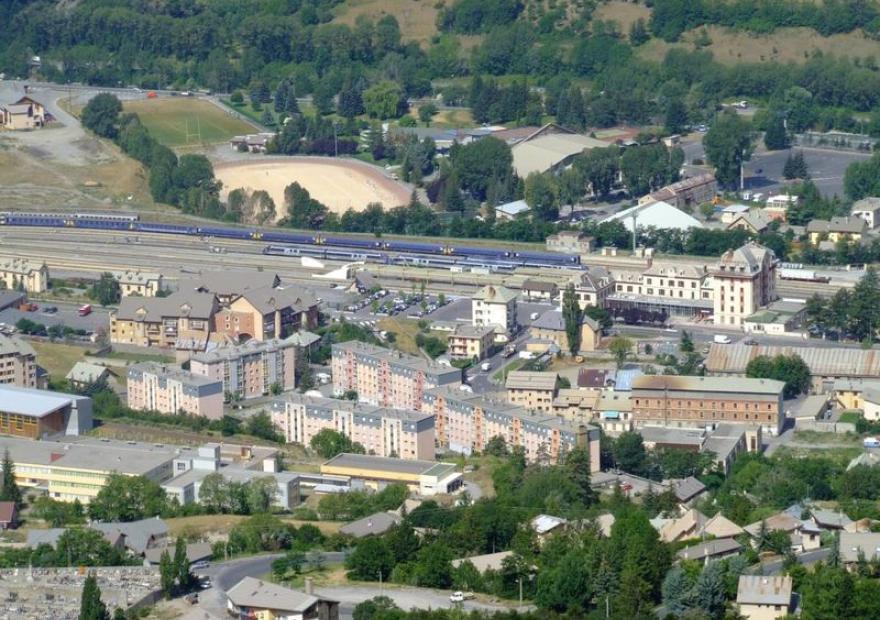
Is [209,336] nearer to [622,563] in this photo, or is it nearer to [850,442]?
[850,442]

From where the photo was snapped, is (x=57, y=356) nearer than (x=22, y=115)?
Yes

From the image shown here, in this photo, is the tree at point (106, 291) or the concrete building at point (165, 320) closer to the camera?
the concrete building at point (165, 320)

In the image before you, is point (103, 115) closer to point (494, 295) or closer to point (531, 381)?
point (494, 295)

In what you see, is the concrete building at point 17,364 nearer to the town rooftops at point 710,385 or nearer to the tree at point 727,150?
the town rooftops at point 710,385

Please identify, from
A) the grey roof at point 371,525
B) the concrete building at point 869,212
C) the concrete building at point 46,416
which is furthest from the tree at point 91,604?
the concrete building at point 869,212

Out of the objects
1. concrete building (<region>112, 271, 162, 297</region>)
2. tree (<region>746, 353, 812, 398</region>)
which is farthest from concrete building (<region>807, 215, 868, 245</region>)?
concrete building (<region>112, 271, 162, 297</region>)

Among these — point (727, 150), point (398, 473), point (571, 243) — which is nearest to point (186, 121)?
point (727, 150)

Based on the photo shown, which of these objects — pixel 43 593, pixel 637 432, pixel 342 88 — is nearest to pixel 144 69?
pixel 342 88
